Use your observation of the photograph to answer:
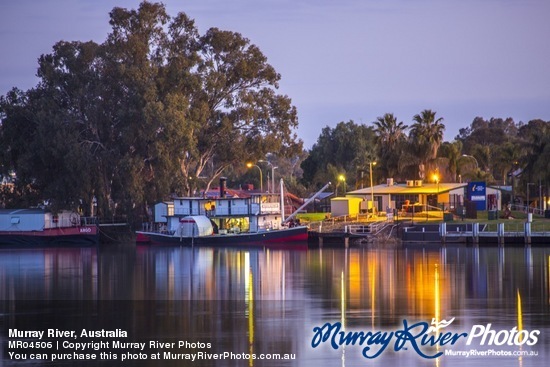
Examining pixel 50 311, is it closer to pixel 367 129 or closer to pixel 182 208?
pixel 182 208

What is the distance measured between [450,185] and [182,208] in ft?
90.1

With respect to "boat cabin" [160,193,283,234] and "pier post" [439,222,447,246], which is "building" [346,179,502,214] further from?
"boat cabin" [160,193,283,234]

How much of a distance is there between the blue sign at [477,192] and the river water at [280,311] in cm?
2590

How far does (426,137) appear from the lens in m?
109

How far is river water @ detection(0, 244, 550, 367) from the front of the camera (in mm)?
28922

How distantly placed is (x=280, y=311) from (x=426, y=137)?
72571 mm

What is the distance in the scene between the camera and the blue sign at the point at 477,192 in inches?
3634

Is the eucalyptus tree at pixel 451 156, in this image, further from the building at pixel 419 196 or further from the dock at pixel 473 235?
the dock at pixel 473 235

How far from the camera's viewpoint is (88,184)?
9644cm

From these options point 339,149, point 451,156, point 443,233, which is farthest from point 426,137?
point 339,149

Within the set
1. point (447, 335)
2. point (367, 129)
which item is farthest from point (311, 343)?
point (367, 129)

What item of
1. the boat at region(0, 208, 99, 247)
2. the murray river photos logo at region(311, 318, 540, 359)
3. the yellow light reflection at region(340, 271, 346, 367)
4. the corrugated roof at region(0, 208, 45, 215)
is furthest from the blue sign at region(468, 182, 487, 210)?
the murray river photos logo at region(311, 318, 540, 359)

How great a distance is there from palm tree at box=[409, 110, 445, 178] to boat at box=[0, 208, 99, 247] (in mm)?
34152

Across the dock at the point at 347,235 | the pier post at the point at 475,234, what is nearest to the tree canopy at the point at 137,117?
the dock at the point at 347,235
